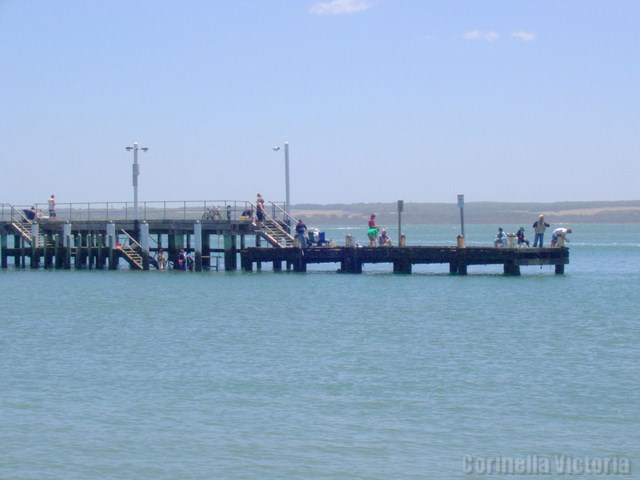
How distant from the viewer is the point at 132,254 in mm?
50531

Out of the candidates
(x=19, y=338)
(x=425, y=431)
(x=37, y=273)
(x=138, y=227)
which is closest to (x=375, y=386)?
(x=425, y=431)

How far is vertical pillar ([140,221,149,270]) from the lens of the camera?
161 feet

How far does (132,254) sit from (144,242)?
128 cm

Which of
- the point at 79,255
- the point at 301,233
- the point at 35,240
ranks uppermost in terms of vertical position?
the point at 301,233

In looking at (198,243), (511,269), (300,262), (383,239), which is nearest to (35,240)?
(198,243)

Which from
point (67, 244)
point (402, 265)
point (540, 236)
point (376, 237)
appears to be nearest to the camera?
point (540, 236)

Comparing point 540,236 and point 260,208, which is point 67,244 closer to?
point 260,208

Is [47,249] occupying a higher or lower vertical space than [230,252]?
higher

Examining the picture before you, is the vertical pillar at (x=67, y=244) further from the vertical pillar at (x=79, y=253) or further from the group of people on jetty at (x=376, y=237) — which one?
the group of people on jetty at (x=376, y=237)

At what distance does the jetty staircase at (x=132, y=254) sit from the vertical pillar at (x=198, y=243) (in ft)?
8.06

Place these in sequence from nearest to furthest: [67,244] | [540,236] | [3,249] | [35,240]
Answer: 1. [540,236]
2. [67,244]
3. [35,240]
4. [3,249]

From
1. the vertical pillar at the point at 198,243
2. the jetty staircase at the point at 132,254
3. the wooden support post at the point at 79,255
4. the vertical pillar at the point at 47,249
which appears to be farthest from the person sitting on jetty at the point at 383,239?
the vertical pillar at the point at 47,249

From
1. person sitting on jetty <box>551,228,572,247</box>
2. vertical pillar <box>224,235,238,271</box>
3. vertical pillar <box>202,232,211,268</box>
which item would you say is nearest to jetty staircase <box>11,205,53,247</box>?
vertical pillar <box>202,232,211,268</box>

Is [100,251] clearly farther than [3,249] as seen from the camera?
No
